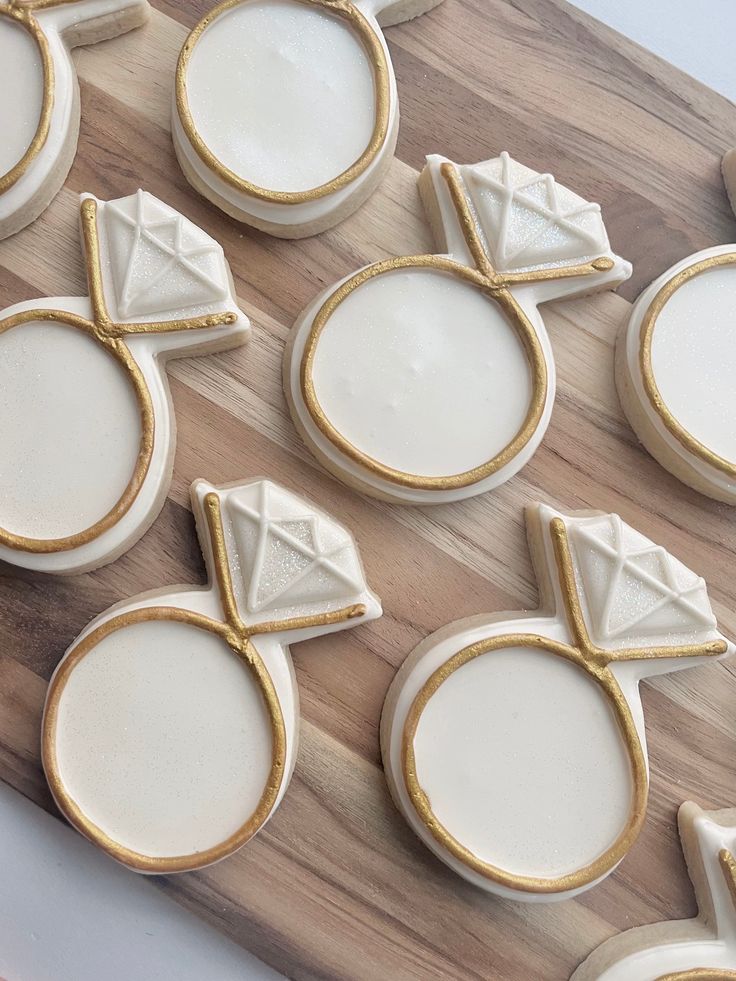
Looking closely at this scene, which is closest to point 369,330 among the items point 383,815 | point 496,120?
point 496,120

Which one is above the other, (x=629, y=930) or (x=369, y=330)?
(x=369, y=330)

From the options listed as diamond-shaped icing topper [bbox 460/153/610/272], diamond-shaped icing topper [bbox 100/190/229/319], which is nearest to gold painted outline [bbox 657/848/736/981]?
diamond-shaped icing topper [bbox 460/153/610/272]

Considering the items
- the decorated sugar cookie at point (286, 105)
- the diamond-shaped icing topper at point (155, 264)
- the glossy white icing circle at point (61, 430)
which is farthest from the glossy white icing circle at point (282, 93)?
the glossy white icing circle at point (61, 430)

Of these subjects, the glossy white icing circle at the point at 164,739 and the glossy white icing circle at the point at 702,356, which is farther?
the glossy white icing circle at the point at 702,356

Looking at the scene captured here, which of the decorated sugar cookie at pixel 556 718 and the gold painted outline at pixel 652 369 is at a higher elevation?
the gold painted outline at pixel 652 369

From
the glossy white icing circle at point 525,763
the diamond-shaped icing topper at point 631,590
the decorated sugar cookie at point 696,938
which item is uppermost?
the diamond-shaped icing topper at point 631,590

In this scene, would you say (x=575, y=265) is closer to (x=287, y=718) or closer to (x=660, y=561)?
(x=660, y=561)

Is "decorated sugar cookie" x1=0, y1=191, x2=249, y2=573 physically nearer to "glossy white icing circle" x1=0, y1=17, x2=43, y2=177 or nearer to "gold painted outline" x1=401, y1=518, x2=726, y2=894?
"glossy white icing circle" x1=0, y1=17, x2=43, y2=177

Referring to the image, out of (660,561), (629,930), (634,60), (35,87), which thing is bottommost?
(629,930)

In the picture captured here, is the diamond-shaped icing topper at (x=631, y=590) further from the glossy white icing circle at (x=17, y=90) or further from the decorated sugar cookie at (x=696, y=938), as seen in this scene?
the glossy white icing circle at (x=17, y=90)
